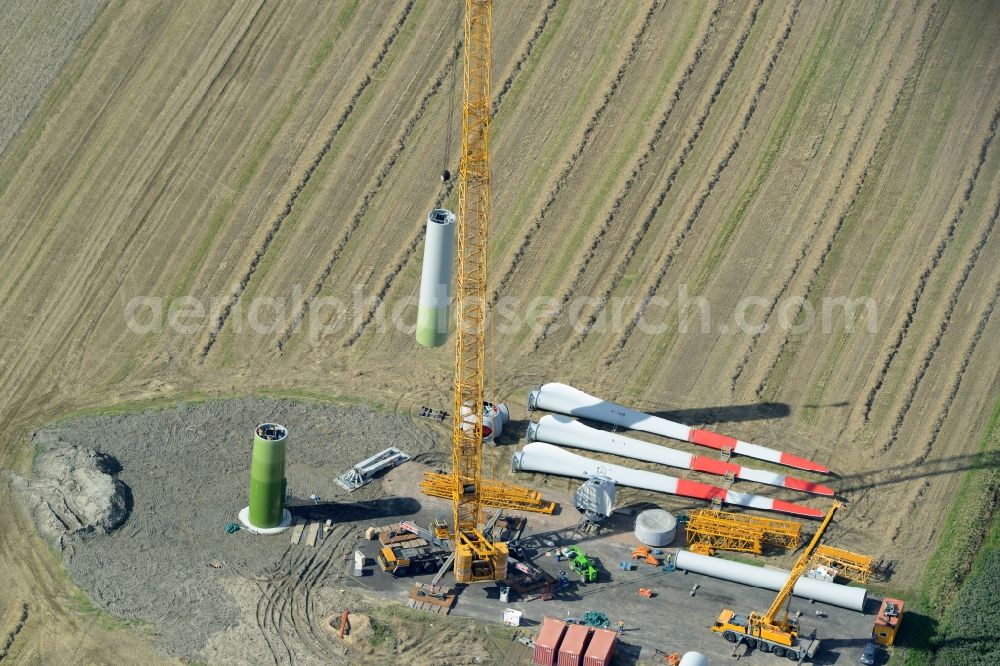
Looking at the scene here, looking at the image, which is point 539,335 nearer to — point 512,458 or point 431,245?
point 512,458

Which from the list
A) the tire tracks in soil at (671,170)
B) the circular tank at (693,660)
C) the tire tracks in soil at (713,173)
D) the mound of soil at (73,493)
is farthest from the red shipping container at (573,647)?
the tire tracks in soil at (671,170)

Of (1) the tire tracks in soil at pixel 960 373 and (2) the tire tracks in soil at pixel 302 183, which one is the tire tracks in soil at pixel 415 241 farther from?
(1) the tire tracks in soil at pixel 960 373

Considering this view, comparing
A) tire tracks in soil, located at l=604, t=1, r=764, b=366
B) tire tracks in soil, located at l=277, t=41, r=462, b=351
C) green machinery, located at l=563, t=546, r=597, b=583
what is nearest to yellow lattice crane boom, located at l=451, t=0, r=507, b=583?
green machinery, located at l=563, t=546, r=597, b=583

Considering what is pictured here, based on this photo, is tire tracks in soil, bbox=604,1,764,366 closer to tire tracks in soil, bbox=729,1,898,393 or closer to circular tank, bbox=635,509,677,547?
tire tracks in soil, bbox=729,1,898,393

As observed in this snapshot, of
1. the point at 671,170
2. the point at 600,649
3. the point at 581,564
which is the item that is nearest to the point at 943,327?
the point at 671,170

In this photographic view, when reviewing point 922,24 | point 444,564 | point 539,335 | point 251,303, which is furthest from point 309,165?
point 922,24

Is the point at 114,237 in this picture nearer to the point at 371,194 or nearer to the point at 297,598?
the point at 371,194
